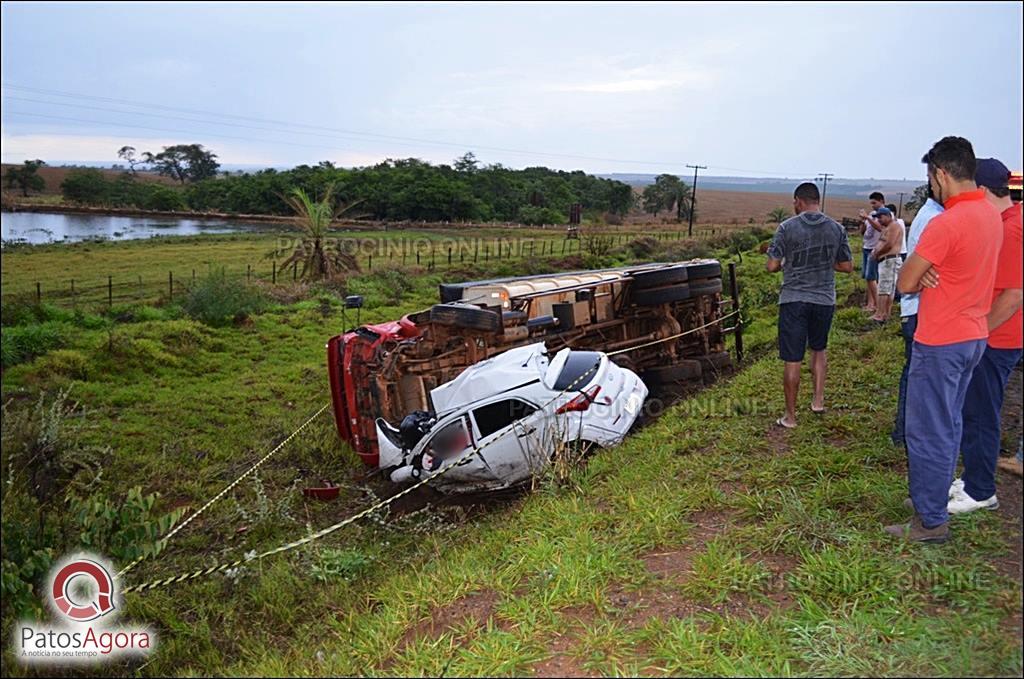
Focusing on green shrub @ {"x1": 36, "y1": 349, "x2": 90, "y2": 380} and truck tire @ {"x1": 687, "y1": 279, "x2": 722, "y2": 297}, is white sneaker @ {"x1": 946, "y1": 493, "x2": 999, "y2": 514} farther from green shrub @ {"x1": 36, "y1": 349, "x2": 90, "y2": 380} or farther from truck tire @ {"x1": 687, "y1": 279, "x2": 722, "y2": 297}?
green shrub @ {"x1": 36, "y1": 349, "x2": 90, "y2": 380}

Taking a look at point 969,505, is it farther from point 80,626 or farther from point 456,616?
point 80,626

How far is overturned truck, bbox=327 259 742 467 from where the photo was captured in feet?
27.3

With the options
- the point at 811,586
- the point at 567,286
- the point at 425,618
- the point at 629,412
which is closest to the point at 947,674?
the point at 811,586

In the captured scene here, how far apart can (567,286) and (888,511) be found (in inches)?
233

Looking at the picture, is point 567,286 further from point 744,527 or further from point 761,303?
point 761,303

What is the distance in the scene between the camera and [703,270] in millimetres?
9992

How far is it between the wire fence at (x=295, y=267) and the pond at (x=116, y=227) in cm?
138

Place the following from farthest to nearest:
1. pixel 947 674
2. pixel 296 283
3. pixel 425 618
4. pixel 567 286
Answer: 1. pixel 296 283
2. pixel 567 286
3. pixel 425 618
4. pixel 947 674

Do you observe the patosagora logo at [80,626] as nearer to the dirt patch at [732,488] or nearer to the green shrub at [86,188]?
the dirt patch at [732,488]

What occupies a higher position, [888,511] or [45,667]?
[888,511]

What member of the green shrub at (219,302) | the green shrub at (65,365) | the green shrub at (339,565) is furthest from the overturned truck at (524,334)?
the green shrub at (219,302)

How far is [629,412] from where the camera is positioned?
703 cm

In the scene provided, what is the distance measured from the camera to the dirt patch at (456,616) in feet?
11.4

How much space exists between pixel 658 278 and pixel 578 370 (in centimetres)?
295
